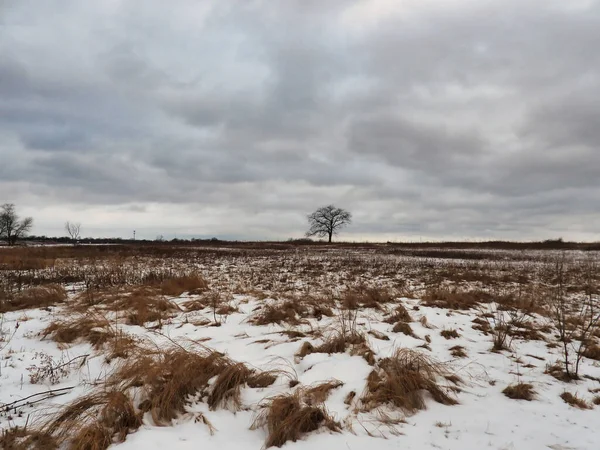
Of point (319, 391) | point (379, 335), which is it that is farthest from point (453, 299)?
point (319, 391)

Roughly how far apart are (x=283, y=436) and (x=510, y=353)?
159 inches

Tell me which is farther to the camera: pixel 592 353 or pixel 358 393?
pixel 592 353

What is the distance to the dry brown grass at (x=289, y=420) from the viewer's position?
340 centimetres

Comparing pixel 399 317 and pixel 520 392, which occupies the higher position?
pixel 399 317

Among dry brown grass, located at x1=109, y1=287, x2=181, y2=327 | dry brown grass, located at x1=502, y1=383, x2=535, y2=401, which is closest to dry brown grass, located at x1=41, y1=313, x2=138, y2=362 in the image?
dry brown grass, located at x1=109, y1=287, x2=181, y2=327

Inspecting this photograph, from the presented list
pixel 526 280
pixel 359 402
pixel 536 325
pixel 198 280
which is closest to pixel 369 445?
pixel 359 402

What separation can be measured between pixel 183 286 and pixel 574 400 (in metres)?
9.17

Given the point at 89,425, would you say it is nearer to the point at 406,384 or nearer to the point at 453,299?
the point at 406,384

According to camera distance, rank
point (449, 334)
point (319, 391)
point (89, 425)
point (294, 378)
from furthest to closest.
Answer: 1. point (449, 334)
2. point (294, 378)
3. point (319, 391)
4. point (89, 425)

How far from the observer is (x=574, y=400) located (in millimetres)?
4004

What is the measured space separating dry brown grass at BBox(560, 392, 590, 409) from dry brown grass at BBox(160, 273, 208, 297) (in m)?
8.48

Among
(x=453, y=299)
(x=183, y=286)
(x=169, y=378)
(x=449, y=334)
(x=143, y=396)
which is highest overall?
(x=453, y=299)

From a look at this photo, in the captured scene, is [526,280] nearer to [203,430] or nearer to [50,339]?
[203,430]

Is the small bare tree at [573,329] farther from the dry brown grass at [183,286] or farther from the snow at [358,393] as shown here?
the dry brown grass at [183,286]
